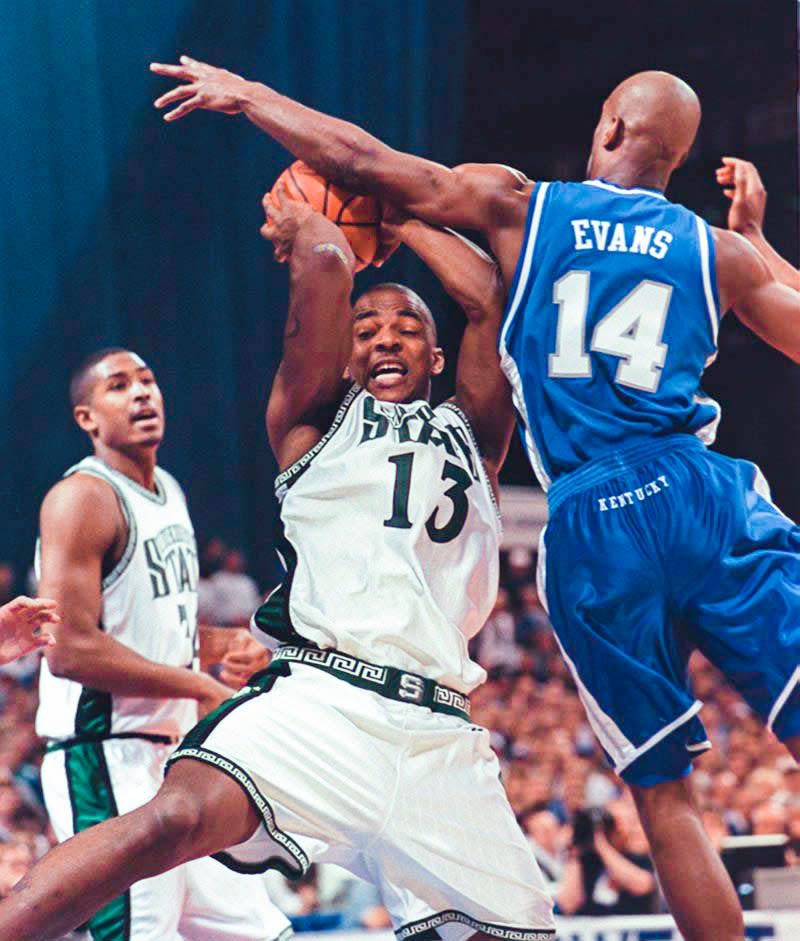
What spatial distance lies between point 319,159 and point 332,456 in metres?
0.85

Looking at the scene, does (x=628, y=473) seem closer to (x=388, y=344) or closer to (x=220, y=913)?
(x=388, y=344)

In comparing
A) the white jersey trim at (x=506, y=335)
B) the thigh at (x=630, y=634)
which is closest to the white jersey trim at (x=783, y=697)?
the thigh at (x=630, y=634)

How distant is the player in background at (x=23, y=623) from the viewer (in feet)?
10.7

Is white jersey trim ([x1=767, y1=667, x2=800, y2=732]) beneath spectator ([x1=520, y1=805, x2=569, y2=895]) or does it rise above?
above

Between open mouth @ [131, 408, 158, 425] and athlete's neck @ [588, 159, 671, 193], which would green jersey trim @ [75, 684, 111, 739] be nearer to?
open mouth @ [131, 408, 158, 425]

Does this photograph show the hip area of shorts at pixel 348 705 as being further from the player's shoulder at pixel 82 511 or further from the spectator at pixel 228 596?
the spectator at pixel 228 596

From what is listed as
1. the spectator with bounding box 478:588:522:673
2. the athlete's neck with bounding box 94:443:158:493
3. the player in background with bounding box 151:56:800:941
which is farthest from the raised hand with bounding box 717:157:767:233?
the spectator with bounding box 478:588:522:673

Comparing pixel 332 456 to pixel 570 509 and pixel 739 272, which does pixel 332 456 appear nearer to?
pixel 570 509

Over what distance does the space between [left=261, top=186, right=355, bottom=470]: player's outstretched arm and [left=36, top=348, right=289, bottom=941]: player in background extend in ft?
3.45

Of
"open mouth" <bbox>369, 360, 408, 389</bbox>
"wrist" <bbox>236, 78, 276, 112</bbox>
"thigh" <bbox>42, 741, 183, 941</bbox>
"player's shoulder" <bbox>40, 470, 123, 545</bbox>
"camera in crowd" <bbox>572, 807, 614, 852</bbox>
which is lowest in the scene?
"camera in crowd" <bbox>572, 807, 614, 852</bbox>

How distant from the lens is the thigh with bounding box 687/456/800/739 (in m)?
3.19

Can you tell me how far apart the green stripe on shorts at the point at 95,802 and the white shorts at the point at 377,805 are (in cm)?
100

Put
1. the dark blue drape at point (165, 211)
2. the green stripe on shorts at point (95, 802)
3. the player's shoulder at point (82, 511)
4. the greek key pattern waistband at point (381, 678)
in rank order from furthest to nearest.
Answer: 1. the dark blue drape at point (165, 211)
2. the player's shoulder at point (82, 511)
3. the green stripe on shorts at point (95, 802)
4. the greek key pattern waistband at point (381, 678)

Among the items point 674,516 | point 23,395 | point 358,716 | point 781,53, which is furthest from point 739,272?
point 781,53
